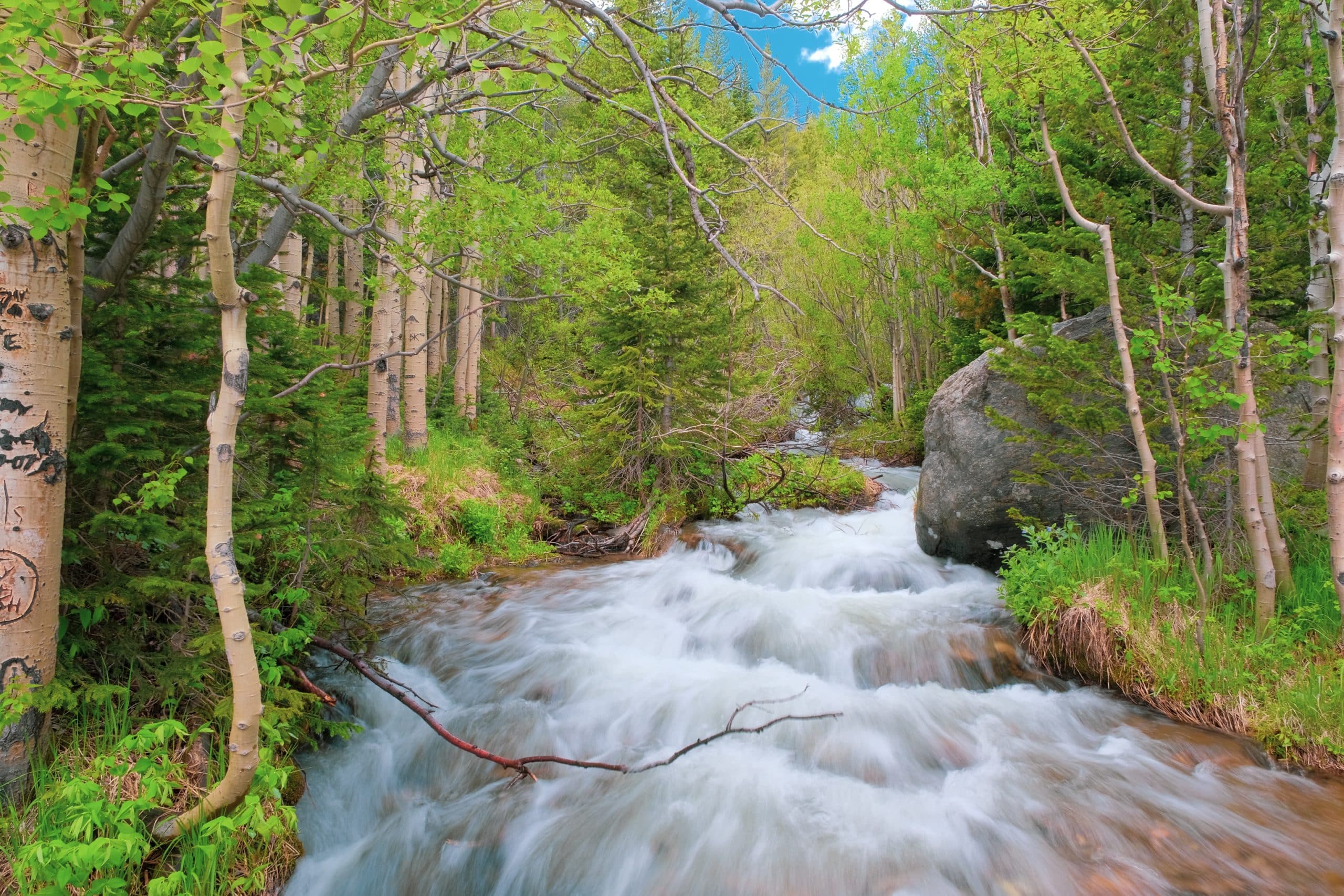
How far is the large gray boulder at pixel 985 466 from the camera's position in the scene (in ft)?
19.8

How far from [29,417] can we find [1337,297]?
6.47m

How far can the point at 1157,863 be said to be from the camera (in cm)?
309

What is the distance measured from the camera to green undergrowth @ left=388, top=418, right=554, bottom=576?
800 cm

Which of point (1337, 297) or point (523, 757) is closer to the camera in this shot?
point (1337, 297)

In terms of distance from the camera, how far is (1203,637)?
4.30m

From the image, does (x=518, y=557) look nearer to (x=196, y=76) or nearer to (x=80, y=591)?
(x=80, y=591)

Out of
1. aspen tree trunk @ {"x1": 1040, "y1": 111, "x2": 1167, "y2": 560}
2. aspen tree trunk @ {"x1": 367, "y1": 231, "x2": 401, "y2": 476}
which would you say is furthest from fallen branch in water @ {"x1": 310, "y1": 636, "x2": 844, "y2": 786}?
aspen tree trunk @ {"x1": 367, "y1": 231, "x2": 401, "y2": 476}

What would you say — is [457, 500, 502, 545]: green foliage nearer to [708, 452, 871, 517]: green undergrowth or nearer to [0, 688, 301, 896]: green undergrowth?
[708, 452, 871, 517]: green undergrowth

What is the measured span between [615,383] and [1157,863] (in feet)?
25.4

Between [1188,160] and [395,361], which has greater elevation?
[1188,160]

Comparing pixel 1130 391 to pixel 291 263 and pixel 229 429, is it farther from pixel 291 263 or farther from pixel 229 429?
pixel 291 263

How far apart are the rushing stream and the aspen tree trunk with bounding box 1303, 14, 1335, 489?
2702 mm

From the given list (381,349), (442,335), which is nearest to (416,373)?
(381,349)

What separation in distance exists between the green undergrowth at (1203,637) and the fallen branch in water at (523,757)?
2014 mm
